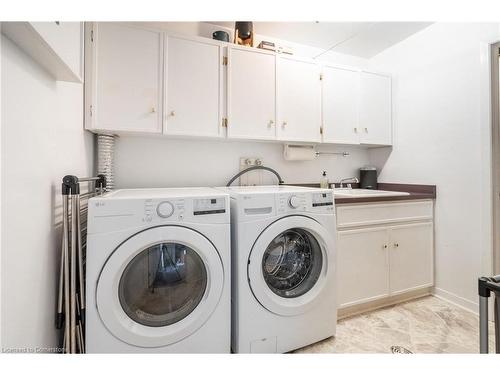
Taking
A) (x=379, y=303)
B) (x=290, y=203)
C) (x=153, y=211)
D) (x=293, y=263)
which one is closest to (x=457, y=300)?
(x=379, y=303)

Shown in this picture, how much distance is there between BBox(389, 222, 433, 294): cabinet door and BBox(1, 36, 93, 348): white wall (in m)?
2.17

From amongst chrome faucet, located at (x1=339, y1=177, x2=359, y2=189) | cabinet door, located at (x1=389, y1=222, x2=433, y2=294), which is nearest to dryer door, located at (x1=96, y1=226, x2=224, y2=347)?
cabinet door, located at (x1=389, y1=222, x2=433, y2=294)

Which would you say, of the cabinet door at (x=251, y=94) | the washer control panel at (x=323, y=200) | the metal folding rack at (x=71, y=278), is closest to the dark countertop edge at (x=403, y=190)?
the washer control panel at (x=323, y=200)

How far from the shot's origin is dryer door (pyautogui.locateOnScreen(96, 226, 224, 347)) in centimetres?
112

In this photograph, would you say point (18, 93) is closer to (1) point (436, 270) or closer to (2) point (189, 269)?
(2) point (189, 269)

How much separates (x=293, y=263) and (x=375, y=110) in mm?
1755

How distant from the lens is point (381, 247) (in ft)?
6.30

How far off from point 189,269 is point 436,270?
211 cm

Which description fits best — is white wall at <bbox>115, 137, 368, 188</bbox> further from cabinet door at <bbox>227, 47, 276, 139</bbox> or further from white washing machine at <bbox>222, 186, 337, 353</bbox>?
white washing machine at <bbox>222, 186, 337, 353</bbox>

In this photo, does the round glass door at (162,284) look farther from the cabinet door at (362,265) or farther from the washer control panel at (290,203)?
the cabinet door at (362,265)

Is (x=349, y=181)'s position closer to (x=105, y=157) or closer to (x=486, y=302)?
(x=486, y=302)
